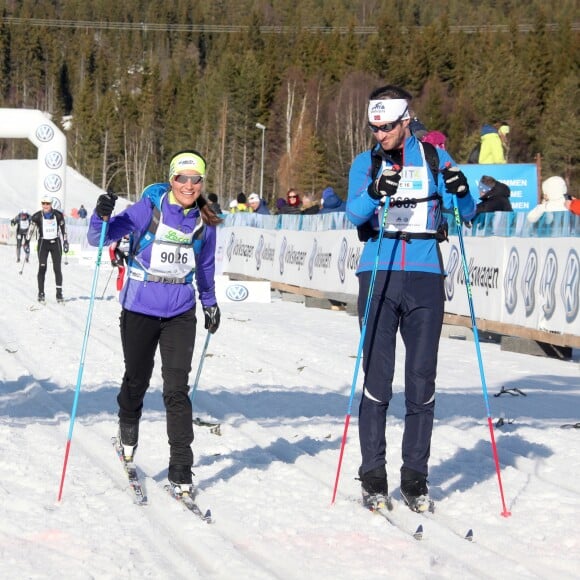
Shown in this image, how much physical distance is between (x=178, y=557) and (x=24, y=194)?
282 feet

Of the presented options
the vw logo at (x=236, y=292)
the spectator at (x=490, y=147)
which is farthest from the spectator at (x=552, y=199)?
the vw logo at (x=236, y=292)

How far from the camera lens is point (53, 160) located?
40312mm

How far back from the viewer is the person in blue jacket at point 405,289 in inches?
213

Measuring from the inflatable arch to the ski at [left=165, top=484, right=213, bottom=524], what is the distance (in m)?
33.7

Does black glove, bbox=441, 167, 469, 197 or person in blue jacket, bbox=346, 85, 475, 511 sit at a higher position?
black glove, bbox=441, 167, 469, 197

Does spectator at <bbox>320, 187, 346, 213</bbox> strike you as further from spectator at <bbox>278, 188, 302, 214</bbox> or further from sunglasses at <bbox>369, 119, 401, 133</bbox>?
sunglasses at <bbox>369, 119, 401, 133</bbox>

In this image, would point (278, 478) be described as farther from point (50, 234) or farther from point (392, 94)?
point (50, 234)

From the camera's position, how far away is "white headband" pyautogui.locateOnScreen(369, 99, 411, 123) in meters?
5.33

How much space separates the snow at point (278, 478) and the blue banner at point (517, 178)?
365 centimetres

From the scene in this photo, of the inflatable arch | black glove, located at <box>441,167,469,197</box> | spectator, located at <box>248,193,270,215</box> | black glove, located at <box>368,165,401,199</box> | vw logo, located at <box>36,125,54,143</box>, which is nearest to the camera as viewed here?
black glove, located at <box>368,165,401,199</box>

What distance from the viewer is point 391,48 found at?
12075 cm

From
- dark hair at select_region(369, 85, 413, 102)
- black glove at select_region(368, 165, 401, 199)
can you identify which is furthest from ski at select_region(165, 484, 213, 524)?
dark hair at select_region(369, 85, 413, 102)

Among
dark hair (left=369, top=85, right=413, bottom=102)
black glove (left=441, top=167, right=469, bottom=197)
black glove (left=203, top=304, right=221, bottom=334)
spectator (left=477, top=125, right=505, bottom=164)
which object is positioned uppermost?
spectator (left=477, top=125, right=505, bottom=164)

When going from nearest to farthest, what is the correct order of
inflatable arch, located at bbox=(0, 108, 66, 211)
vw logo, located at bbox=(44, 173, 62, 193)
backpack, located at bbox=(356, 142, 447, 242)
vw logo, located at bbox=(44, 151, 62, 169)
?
backpack, located at bbox=(356, 142, 447, 242) → vw logo, located at bbox=(44, 173, 62, 193) → inflatable arch, located at bbox=(0, 108, 66, 211) → vw logo, located at bbox=(44, 151, 62, 169)
